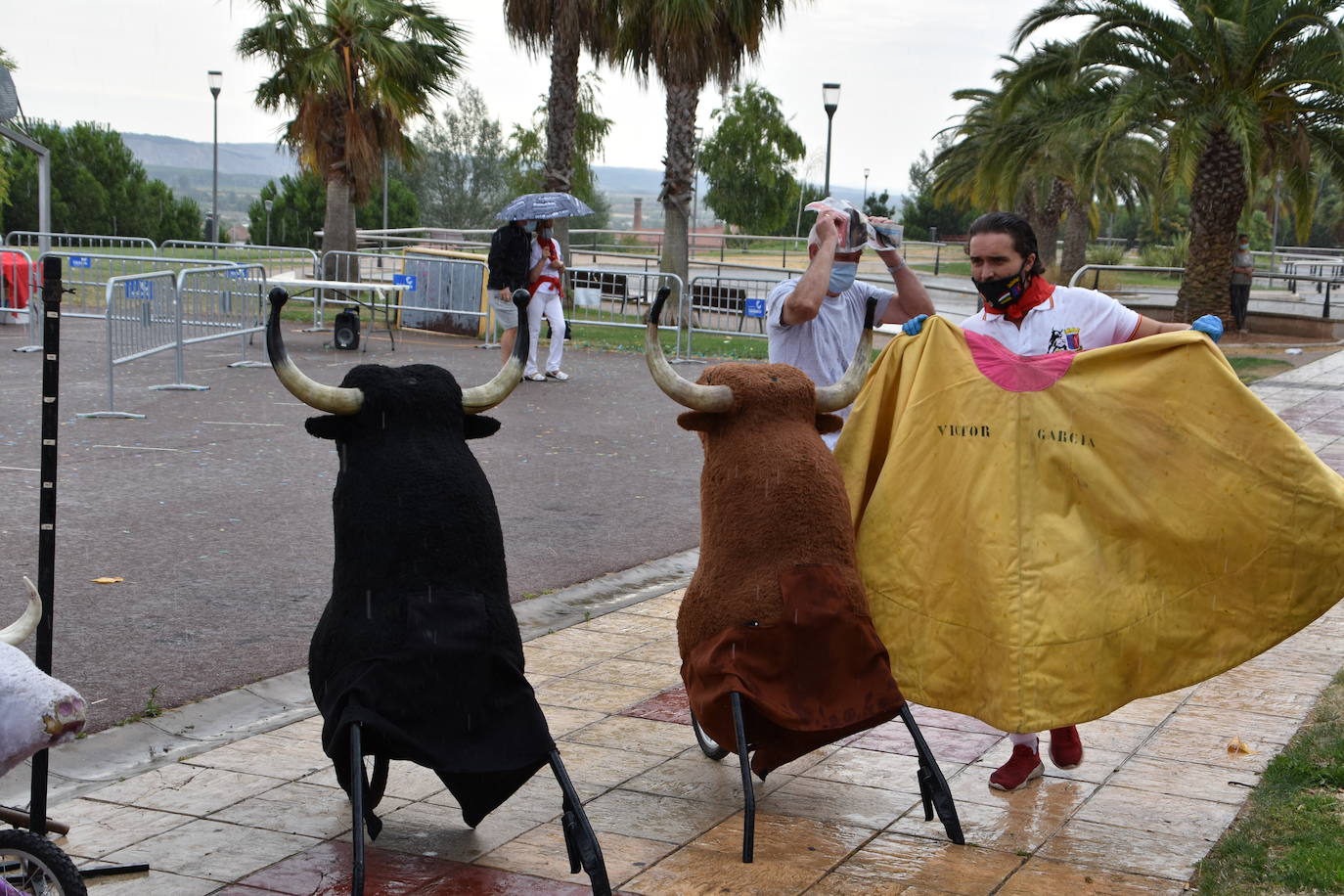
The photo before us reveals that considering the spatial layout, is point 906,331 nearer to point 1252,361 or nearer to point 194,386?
point 194,386

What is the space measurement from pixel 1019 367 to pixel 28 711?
307 centimetres

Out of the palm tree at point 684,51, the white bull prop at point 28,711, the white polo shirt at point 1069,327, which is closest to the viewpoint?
the white bull prop at point 28,711

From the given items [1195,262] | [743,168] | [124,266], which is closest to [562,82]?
[124,266]

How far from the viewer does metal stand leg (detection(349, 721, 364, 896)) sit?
361 centimetres

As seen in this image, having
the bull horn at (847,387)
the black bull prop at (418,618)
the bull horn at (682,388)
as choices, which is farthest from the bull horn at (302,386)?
the bull horn at (847,387)

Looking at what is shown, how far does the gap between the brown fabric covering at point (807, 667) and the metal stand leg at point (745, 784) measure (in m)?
0.05

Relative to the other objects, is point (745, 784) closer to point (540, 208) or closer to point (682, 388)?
point (682, 388)

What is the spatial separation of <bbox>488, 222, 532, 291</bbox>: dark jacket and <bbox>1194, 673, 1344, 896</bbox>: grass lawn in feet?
35.2

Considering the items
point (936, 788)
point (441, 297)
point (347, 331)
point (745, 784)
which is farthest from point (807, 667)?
point (441, 297)

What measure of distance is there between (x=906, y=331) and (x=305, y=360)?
42.9 ft

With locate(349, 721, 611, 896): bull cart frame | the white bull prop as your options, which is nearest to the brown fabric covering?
locate(349, 721, 611, 896): bull cart frame

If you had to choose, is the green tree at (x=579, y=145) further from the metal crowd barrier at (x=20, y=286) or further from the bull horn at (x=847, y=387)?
the bull horn at (x=847, y=387)

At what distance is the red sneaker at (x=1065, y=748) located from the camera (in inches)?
198

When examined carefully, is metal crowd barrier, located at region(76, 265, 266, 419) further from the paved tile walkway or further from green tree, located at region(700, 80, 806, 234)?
green tree, located at region(700, 80, 806, 234)
